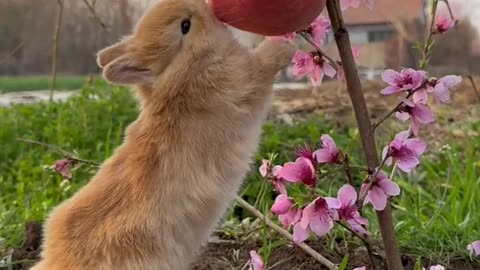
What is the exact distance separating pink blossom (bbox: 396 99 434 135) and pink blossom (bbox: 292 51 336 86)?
22 cm

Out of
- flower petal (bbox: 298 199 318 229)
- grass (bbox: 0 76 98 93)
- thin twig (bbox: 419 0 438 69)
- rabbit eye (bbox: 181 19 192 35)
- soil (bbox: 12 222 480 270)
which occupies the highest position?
rabbit eye (bbox: 181 19 192 35)

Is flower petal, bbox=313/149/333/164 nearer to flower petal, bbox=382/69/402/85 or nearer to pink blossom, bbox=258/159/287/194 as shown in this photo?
flower petal, bbox=382/69/402/85

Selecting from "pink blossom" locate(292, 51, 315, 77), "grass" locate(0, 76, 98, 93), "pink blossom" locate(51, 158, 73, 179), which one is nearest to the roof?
"pink blossom" locate(51, 158, 73, 179)

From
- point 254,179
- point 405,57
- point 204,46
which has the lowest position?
point 405,57

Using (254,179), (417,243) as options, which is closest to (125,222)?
(417,243)

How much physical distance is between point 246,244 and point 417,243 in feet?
2.07

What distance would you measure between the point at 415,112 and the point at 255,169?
1.35 metres

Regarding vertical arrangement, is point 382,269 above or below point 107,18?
below

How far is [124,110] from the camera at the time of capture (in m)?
5.44

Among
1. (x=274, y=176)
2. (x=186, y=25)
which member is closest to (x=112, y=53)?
(x=186, y=25)

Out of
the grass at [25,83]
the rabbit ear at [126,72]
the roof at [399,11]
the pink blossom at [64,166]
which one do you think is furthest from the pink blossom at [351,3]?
the grass at [25,83]

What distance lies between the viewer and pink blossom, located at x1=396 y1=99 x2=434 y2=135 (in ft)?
5.68

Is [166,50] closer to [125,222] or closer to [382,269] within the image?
[125,222]

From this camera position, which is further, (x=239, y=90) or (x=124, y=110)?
(x=124, y=110)
